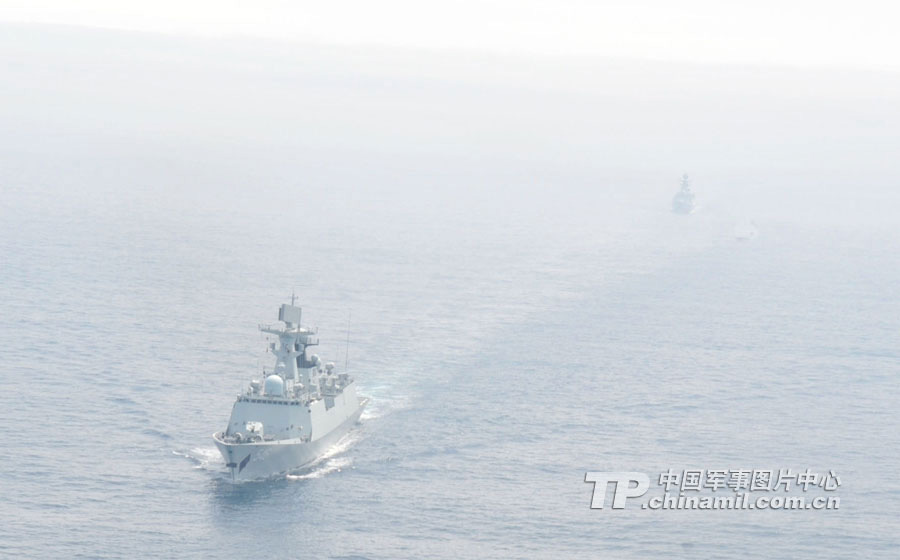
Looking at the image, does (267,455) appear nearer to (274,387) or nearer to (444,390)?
(274,387)

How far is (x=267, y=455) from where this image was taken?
302 ft

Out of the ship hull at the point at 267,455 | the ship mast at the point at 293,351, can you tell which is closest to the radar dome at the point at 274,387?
the ship hull at the point at 267,455

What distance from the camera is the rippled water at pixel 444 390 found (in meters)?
81.4

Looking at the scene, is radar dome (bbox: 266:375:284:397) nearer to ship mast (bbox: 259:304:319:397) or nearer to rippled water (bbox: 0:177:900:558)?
ship mast (bbox: 259:304:319:397)

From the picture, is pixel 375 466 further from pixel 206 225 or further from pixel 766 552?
pixel 206 225

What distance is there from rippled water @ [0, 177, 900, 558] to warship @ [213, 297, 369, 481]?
5.70ft

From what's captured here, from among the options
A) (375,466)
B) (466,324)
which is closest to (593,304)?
(466,324)

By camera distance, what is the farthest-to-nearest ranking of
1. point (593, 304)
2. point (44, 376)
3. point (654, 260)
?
point (654, 260)
point (593, 304)
point (44, 376)

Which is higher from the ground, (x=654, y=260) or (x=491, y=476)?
(x=654, y=260)

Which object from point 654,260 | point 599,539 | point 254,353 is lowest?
point 599,539

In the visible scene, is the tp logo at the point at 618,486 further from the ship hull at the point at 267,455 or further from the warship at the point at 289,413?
the warship at the point at 289,413

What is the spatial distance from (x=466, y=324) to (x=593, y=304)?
17.8 metres

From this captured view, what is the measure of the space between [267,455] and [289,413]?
5.88 metres

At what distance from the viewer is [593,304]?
465 ft
